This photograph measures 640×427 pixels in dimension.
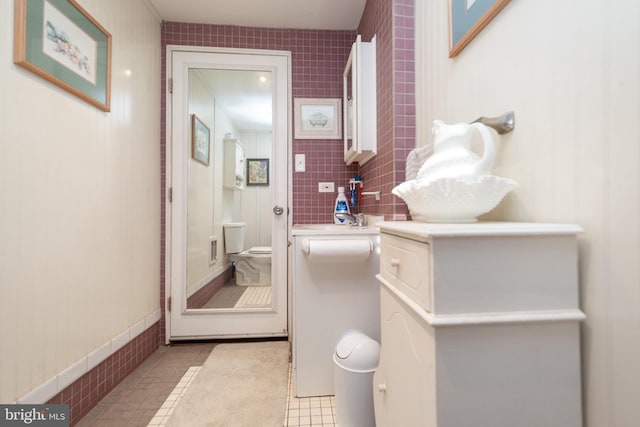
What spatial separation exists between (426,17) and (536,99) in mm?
834

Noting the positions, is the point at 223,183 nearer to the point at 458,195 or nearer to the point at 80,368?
the point at 80,368

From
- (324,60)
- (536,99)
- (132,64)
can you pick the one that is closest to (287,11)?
(324,60)

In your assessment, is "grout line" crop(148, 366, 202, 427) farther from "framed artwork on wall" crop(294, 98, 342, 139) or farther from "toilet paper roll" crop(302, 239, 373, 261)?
"framed artwork on wall" crop(294, 98, 342, 139)

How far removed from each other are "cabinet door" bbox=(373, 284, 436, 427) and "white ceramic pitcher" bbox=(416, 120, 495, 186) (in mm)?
339

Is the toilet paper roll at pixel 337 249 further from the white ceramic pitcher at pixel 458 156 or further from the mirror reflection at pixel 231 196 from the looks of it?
the mirror reflection at pixel 231 196

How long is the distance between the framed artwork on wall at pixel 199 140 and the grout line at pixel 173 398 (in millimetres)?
1425

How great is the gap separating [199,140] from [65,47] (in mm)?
999

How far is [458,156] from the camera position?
70 cm

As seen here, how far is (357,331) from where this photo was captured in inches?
54.9

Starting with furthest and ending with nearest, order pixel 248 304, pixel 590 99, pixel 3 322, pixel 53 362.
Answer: pixel 248 304 → pixel 53 362 → pixel 3 322 → pixel 590 99

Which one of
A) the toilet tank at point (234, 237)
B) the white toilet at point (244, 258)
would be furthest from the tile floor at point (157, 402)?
the toilet tank at point (234, 237)

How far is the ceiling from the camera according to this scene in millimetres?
1990

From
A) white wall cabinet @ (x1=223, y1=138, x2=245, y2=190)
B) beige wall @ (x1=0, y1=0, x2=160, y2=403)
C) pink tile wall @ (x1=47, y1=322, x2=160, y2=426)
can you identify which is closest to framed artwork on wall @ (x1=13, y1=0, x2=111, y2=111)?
beige wall @ (x1=0, y1=0, x2=160, y2=403)

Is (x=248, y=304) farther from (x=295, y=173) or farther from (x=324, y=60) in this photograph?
(x=324, y=60)
